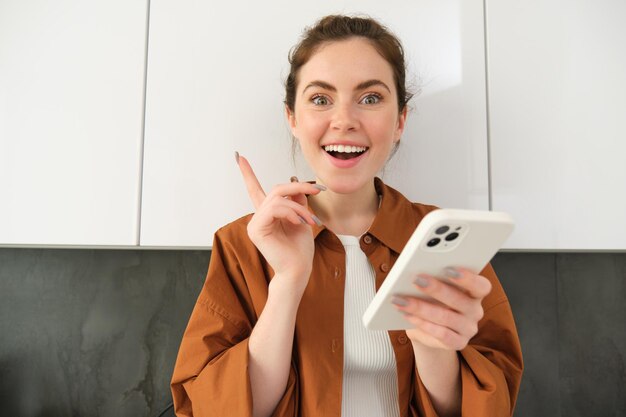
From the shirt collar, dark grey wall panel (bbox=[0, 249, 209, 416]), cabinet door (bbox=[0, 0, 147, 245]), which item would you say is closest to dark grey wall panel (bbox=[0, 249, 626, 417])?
dark grey wall panel (bbox=[0, 249, 209, 416])

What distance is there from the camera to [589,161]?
1009 mm

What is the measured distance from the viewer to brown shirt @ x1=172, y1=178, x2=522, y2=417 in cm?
74

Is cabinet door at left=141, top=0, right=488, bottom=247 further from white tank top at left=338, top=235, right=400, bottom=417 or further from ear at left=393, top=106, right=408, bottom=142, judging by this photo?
white tank top at left=338, top=235, right=400, bottom=417

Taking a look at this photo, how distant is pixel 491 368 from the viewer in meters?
0.77

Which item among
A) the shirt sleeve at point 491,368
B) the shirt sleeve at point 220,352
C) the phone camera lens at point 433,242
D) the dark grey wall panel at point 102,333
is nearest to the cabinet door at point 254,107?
the shirt sleeve at point 220,352

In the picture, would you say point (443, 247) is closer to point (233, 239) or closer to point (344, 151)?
point (344, 151)

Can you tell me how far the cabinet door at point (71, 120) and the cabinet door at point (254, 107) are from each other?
4 centimetres

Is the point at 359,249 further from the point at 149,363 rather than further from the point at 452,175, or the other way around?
the point at 149,363

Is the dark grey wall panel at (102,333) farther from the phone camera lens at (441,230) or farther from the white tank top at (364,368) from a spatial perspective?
the phone camera lens at (441,230)

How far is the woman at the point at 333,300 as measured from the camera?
725 millimetres

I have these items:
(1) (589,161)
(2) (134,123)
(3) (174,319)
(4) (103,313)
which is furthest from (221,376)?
(1) (589,161)

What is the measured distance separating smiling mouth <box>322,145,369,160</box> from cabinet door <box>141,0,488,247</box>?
174 mm

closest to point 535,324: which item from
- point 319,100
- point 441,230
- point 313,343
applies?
point 313,343

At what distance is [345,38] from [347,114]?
0.16 m
